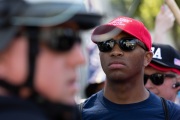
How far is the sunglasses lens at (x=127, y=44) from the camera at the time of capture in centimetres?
417

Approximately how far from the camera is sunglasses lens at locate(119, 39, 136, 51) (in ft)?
13.7

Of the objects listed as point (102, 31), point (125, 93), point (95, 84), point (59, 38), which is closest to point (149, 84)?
point (125, 93)

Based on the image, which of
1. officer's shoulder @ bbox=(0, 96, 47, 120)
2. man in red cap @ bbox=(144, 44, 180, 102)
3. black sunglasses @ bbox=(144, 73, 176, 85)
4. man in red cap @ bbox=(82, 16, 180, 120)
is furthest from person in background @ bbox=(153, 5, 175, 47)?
officer's shoulder @ bbox=(0, 96, 47, 120)

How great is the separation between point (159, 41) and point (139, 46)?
2.08m

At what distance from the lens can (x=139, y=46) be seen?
4.26 metres

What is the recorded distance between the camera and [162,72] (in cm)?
510

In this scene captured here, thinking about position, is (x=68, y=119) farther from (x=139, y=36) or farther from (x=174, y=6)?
(x=174, y=6)

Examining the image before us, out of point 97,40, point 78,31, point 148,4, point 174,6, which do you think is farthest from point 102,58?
point 148,4

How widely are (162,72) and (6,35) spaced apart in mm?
3188

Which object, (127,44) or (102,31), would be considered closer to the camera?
(102,31)

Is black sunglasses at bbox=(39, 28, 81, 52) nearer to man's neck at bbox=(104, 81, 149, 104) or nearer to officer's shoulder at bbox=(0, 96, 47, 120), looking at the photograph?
officer's shoulder at bbox=(0, 96, 47, 120)

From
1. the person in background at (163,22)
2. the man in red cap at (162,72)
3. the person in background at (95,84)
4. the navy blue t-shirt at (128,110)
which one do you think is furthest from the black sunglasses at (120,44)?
the person in background at (163,22)

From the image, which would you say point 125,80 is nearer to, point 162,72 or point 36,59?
point 162,72

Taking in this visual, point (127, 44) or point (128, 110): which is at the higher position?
point (127, 44)
